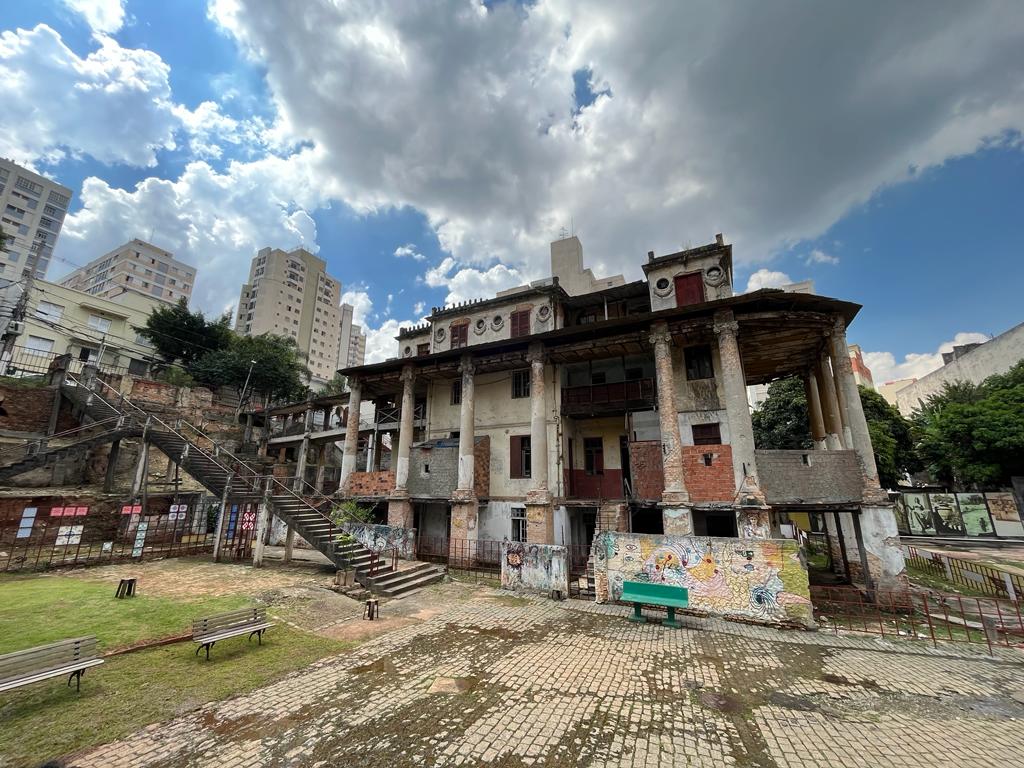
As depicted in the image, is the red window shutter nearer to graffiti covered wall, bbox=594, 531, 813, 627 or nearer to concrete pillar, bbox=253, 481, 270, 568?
graffiti covered wall, bbox=594, 531, 813, 627

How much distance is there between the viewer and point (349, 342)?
365 feet

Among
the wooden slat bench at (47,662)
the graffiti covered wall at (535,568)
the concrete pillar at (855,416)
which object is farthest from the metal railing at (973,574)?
the wooden slat bench at (47,662)

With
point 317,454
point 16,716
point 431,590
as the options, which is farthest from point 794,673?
point 317,454

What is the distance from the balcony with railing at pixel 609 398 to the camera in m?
19.8

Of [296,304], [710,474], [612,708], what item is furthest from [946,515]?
[296,304]

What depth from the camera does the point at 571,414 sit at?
21312 millimetres

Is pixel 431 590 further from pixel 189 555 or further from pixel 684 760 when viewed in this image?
pixel 189 555

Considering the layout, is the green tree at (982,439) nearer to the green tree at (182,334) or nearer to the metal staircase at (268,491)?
the metal staircase at (268,491)

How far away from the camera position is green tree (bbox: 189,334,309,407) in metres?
39.4

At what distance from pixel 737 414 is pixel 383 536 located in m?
15.5

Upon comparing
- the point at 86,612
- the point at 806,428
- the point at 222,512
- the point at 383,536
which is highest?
the point at 806,428

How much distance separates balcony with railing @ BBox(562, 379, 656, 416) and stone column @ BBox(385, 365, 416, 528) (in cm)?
851

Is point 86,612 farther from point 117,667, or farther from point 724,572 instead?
point 724,572

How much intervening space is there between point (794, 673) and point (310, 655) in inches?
374
